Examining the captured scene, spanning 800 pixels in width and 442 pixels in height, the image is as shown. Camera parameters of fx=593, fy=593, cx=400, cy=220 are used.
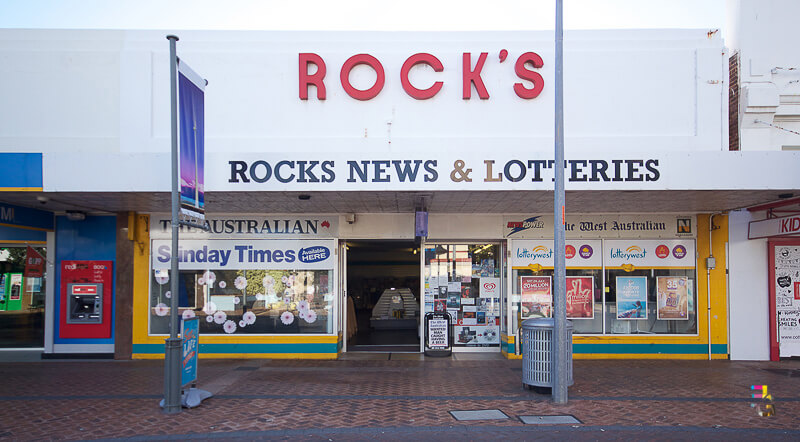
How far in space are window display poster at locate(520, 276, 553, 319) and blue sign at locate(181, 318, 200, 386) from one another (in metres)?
6.97

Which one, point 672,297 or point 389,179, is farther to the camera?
point 672,297

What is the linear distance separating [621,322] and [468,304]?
3.30m

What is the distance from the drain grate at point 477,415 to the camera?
7797 millimetres

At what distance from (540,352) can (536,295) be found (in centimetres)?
392

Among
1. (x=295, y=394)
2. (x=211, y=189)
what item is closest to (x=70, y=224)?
(x=211, y=189)

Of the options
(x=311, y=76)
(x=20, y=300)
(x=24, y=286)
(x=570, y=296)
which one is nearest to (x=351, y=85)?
(x=311, y=76)

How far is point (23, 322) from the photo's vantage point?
41.5ft

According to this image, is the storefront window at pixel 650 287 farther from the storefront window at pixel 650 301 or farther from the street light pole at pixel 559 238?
the street light pole at pixel 559 238

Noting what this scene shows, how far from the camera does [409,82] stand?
11805mm

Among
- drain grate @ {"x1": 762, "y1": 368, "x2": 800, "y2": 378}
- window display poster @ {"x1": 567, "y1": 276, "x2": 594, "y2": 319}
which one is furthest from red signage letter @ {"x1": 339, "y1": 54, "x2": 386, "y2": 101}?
drain grate @ {"x1": 762, "y1": 368, "x2": 800, "y2": 378}

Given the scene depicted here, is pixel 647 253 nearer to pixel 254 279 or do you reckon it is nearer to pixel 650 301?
pixel 650 301

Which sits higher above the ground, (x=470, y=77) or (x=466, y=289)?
Result: (x=470, y=77)

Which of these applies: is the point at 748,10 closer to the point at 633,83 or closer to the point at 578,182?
the point at 633,83

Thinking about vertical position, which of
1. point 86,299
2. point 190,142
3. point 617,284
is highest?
point 190,142
